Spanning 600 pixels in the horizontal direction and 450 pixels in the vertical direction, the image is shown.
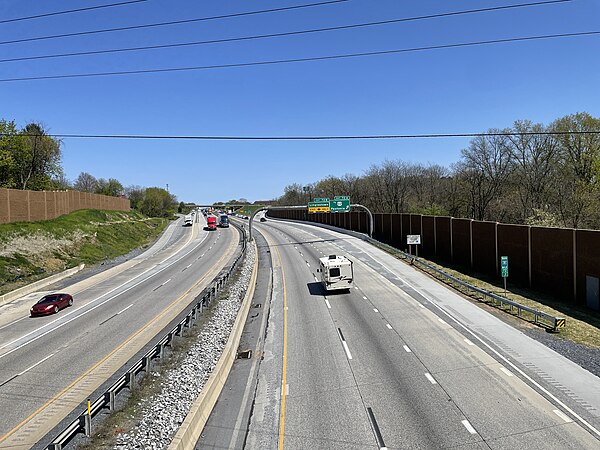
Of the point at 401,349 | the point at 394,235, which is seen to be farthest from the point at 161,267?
the point at 401,349

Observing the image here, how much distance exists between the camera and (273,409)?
44.1 ft

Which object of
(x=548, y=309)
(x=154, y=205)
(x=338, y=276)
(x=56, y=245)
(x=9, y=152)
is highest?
(x=9, y=152)

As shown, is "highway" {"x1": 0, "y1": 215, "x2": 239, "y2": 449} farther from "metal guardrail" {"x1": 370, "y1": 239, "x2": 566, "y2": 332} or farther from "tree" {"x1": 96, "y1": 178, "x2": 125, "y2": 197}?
"tree" {"x1": 96, "y1": 178, "x2": 125, "y2": 197}

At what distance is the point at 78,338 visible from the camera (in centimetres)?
2314

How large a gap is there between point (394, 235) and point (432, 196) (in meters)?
47.6

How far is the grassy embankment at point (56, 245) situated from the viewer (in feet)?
135

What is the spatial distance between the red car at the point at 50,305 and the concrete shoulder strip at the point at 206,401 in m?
15.2

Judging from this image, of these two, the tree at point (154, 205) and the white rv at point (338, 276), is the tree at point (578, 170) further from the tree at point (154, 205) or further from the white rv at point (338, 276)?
the tree at point (154, 205)

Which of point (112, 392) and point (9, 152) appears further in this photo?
point (9, 152)

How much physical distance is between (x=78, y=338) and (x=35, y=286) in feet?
62.7

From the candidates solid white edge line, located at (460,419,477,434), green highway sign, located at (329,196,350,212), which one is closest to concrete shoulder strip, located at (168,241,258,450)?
solid white edge line, located at (460,419,477,434)

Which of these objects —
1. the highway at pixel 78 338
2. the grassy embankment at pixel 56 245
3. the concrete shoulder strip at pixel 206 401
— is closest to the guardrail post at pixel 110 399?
the highway at pixel 78 338

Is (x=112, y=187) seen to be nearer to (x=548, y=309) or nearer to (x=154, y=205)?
(x=154, y=205)

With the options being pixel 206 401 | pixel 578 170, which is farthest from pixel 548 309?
pixel 578 170
